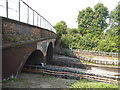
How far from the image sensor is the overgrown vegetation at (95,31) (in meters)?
23.6

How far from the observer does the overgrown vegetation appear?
23631mm

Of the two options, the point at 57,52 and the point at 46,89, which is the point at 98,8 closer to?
the point at 57,52

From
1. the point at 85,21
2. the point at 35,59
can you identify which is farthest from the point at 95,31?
the point at 35,59

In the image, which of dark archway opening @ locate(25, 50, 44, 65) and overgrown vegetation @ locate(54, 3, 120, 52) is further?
overgrown vegetation @ locate(54, 3, 120, 52)

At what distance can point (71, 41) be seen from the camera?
89.8 feet

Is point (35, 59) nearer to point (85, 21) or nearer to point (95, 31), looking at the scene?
point (95, 31)

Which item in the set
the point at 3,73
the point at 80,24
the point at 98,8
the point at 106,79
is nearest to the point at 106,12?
the point at 98,8

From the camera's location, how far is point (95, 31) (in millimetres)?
28766

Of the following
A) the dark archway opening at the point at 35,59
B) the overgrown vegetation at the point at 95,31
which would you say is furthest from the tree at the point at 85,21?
the dark archway opening at the point at 35,59

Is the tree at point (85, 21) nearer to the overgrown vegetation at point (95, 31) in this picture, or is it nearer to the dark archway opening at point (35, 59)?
the overgrown vegetation at point (95, 31)

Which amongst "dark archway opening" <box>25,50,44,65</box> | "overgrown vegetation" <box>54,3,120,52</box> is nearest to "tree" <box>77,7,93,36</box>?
"overgrown vegetation" <box>54,3,120,52</box>

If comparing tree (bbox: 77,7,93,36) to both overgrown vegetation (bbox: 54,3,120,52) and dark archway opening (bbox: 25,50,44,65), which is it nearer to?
overgrown vegetation (bbox: 54,3,120,52)

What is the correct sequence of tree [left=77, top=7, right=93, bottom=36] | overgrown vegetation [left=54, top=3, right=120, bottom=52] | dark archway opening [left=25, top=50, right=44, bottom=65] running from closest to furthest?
dark archway opening [left=25, top=50, right=44, bottom=65] < overgrown vegetation [left=54, top=3, right=120, bottom=52] < tree [left=77, top=7, right=93, bottom=36]

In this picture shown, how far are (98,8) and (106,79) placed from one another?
2758 cm
